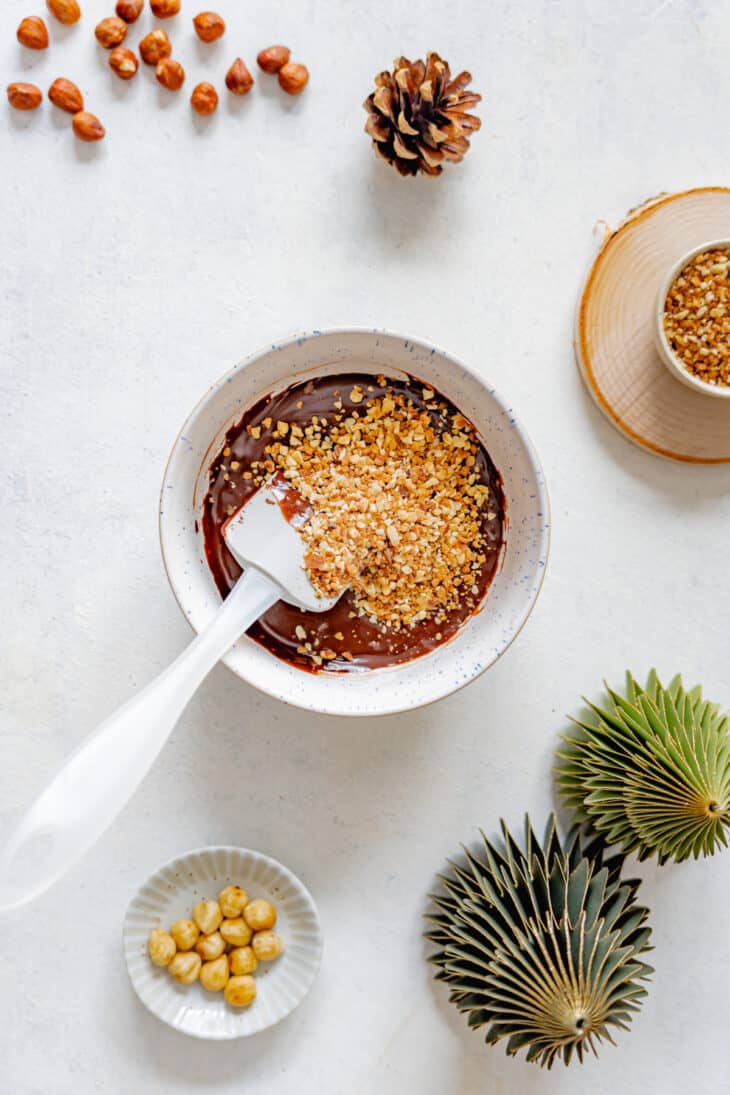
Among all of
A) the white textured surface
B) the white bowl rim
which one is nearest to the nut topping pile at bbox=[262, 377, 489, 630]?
the white textured surface

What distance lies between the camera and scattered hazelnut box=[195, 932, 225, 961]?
43.8 inches

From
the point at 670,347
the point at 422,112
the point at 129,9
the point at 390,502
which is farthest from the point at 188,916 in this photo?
the point at 129,9

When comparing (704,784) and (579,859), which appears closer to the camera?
(704,784)

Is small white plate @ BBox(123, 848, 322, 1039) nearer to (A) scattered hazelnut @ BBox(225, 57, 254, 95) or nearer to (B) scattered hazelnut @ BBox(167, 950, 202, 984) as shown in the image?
(B) scattered hazelnut @ BBox(167, 950, 202, 984)

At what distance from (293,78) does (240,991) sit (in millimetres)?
1086

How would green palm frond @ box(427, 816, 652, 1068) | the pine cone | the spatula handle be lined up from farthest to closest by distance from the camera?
1. the pine cone
2. green palm frond @ box(427, 816, 652, 1068)
3. the spatula handle

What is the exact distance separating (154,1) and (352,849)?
1054mm

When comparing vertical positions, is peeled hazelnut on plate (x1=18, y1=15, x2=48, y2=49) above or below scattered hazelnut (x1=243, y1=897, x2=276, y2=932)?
above

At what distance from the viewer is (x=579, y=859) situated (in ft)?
3.66

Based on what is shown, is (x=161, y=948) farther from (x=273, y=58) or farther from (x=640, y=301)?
(x=273, y=58)

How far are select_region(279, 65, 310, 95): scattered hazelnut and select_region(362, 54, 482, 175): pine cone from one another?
9cm

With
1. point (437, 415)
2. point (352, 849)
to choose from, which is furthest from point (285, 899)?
point (437, 415)

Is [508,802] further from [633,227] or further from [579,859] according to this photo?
[633,227]

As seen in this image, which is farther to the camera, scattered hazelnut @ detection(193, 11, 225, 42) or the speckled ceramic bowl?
scattered hazelnut @ detection(193, 11, 225, 42)
